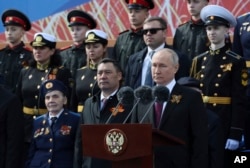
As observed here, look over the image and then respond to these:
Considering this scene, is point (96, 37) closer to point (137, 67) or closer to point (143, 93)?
point (137, 67)

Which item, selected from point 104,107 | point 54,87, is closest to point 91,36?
point 54,87

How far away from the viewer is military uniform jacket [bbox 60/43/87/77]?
8.68m

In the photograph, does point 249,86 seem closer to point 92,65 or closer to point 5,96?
point 92,65

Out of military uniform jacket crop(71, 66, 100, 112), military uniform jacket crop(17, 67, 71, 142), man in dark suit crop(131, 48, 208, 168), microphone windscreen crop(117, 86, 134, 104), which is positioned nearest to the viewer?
microphone windscreen crop(117, 86, 134, 104)

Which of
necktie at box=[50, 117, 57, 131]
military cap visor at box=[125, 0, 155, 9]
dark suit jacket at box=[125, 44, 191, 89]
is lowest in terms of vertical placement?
necktie at box=[50, 117, 57, 131]

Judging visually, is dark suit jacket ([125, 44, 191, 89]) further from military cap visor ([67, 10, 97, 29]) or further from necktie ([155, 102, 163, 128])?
necktie ([155, 102, 163, 128])

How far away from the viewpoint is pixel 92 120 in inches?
262

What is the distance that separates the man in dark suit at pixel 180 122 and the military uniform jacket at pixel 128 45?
225 cm

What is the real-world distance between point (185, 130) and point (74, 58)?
3112 mm

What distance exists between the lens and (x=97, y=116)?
6.62 metres

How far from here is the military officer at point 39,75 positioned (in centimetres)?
808

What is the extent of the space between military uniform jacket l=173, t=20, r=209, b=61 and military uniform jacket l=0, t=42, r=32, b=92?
182 cm

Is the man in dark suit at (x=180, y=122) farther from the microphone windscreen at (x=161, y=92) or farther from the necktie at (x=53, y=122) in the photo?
the necktie at (x=53, y=122)

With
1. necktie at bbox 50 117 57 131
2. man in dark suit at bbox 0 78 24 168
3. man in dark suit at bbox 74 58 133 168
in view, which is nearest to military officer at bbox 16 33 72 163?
necktie at bbox 50 117 57 131
